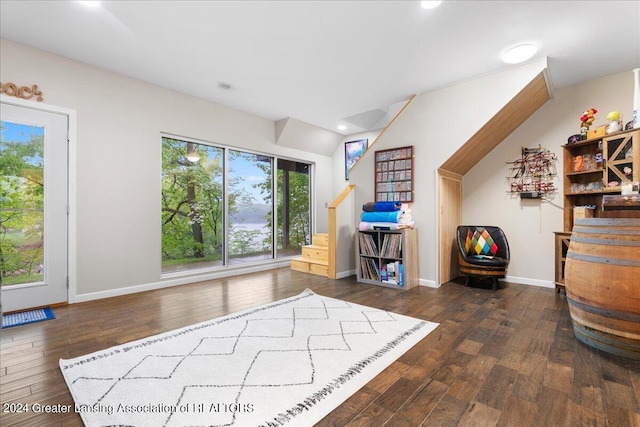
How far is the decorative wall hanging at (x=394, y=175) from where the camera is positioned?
4.26 m

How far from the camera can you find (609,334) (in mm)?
2018

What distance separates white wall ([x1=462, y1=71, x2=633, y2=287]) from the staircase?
7.67 feet

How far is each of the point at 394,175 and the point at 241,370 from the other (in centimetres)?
333

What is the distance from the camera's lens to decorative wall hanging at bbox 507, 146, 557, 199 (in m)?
3.95

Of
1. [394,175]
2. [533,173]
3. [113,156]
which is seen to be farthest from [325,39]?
[533,173]

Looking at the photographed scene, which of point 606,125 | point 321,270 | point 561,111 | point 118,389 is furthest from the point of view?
point 321,270

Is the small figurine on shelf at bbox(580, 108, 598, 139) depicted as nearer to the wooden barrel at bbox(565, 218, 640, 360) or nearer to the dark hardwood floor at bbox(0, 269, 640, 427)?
the dark hardwood floor at bbox(0, 269, 640, 427)

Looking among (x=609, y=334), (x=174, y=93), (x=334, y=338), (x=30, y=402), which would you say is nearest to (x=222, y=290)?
(x=334, y=338)

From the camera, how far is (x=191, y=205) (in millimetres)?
4535

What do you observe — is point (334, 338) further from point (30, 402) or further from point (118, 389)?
point (30, 402)

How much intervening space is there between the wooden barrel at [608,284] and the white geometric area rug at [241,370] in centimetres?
109

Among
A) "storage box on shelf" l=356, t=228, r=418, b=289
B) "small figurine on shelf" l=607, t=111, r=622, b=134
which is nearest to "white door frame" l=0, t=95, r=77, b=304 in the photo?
"storage box on shelf" l=356, t=228, r=418, b=289

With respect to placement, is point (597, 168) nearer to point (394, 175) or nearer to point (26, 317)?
point (394, 175)

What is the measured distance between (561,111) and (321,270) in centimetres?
392
